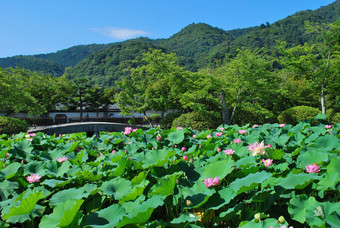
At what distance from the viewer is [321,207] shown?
0.89 m

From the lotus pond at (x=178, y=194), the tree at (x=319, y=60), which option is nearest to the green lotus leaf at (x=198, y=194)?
the lotus pond at (x=178, y=194)

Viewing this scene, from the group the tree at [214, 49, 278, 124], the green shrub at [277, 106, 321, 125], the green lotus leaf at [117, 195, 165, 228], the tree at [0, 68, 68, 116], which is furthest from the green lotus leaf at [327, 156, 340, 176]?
the tree at [0, 68, 68, 116]

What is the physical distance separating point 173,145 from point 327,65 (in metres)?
10.7

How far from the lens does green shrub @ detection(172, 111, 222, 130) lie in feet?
28.4

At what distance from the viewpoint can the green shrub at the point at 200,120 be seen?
865 centimetres

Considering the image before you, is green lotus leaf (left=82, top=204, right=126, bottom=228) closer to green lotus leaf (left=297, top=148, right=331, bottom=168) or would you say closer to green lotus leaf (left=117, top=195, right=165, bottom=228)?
green lotus leaf (left=117, top=195, right=165, bottom=228)

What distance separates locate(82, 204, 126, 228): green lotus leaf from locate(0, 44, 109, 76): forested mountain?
7859 centimetres

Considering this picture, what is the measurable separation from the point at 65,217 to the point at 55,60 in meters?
119

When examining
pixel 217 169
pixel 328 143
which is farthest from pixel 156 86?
pixel 217 169

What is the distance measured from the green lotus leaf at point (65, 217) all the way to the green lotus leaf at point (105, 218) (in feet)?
0.16

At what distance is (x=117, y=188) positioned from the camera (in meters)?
1.22

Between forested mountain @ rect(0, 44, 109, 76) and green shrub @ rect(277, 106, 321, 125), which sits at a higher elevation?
forested mountain @ rect(0, 44, 109, 76)

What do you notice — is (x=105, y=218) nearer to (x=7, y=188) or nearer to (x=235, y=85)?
(x=7, y=188)

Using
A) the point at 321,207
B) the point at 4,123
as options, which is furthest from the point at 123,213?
the point at 4,123
